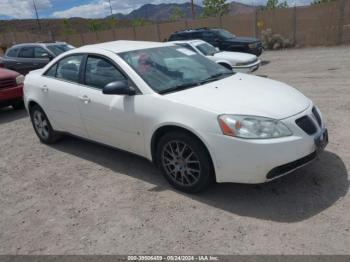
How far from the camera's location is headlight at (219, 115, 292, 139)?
3.29 meters

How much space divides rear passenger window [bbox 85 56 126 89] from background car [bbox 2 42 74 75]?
8.28 m

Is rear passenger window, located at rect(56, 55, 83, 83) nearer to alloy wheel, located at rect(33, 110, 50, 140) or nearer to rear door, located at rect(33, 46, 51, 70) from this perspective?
alloy wheel, located at rect(33, 110, 50, 140)

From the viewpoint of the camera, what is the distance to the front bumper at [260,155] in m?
3.25

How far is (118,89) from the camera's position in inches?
156

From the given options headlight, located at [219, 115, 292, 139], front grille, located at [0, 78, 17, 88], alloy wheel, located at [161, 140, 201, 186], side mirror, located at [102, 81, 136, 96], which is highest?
side mirror, located at [102, 81, 136, 96]

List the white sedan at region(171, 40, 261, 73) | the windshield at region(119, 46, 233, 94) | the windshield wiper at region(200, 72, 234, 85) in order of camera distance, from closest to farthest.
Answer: the windshield at region(119, 46, 233, 94) → the windshield wiper at region(200, 72, 234, 85) → the white sedan at region(171, 40, 261, 73)

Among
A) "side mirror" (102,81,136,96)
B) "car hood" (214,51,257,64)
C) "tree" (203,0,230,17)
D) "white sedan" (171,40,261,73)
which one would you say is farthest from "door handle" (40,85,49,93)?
"tree" (203,0,230,17)

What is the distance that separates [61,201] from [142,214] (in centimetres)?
106

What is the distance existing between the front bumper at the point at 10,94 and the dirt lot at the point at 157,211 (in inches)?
146

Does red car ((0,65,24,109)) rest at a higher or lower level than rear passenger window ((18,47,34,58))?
lower

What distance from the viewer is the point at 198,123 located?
3.49m

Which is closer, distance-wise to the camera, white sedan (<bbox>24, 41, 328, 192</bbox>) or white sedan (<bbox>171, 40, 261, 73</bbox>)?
white sedan (<bbox>24, 41, 328, 192</bbox>)

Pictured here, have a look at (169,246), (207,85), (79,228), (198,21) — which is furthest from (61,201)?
(198,21)

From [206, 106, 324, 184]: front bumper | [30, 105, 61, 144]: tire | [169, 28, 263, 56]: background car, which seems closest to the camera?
[206, 106, 324, 184]: front bumper
